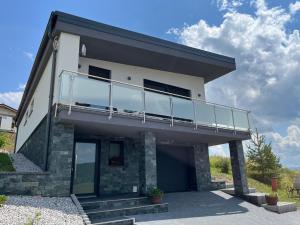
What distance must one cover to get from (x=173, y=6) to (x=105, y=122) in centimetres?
536

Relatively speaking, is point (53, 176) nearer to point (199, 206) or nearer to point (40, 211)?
point (40, 211)

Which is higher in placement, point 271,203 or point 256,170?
point 256,170

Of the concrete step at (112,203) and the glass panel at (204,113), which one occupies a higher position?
the glass panel at (204,113)

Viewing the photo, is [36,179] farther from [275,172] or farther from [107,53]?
[275,172]

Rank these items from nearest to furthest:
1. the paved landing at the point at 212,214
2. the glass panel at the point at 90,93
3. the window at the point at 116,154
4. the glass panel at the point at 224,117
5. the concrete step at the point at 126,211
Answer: the concrete step at the point at 126,211
the paved landing at the point at 212,214
the glass panel at the point at 90,93
the window at the point at 116,154
the glass panel at the point at 224,117

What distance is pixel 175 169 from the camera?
1424cm

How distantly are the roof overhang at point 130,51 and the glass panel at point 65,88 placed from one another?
7.73ft

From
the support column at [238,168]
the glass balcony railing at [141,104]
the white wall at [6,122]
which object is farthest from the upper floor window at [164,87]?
the white wall at [6,122]

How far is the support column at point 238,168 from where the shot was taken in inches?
502

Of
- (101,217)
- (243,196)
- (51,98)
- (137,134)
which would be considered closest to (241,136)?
(243,196)

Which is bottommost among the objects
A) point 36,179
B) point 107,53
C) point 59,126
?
point 36,179

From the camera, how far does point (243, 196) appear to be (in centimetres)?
1249

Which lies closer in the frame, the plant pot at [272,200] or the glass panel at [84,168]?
the glass panel at [84,168]

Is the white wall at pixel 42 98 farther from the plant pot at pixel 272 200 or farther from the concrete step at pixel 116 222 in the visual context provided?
the plant pot at pixel 272 200
